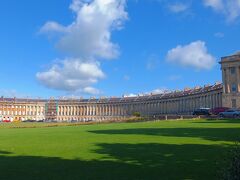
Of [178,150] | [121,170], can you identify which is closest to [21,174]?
[121,170]

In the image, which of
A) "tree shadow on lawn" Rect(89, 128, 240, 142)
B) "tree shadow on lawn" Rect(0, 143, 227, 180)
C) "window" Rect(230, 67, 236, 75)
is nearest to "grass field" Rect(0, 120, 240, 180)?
"tree shadow on lawn" Rect(0, 143, 227, 180)

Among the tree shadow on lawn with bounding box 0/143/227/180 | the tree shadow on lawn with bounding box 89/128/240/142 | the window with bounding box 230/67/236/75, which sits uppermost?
the window with bounding box 230/67/236/75

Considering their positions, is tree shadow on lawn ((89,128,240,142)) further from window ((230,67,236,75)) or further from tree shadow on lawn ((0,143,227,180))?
window ((230,67,236,75))

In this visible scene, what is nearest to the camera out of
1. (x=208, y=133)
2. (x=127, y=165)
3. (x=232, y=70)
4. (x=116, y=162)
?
(x=127, y=165)

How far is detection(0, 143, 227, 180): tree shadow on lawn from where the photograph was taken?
1048cm

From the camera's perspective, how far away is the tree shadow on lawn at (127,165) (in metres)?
10.5

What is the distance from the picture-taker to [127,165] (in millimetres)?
12047

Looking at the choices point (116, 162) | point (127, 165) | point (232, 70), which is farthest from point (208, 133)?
point (232, 70)

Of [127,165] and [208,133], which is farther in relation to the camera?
[208,133]

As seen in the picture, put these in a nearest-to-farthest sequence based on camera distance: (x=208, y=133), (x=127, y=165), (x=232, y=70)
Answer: (x=127, y=165)
(x=208, y=133)
(x=232, y=70)

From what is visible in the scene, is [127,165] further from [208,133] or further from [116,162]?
[208,133]

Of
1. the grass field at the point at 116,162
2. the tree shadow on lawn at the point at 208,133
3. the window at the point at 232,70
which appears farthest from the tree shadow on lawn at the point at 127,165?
the window at the point at 232,70

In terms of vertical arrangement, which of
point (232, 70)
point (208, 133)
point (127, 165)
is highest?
point (232, 70)

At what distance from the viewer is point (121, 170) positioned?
11.2m
